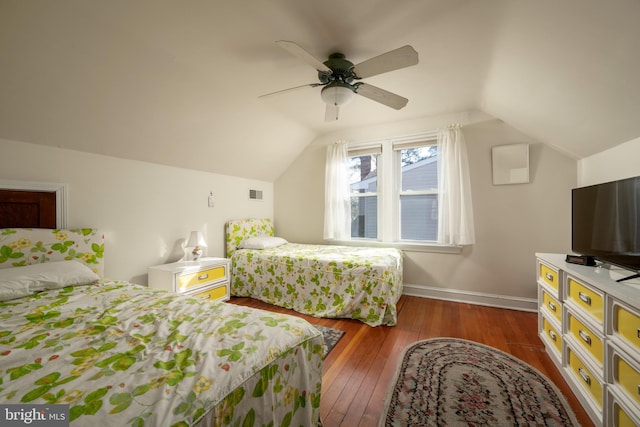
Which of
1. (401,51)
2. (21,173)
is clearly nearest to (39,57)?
(21,173)

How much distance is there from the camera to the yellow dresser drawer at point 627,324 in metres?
1.04

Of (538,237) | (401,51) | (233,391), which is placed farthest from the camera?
(538,237)

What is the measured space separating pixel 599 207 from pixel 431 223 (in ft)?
5.99

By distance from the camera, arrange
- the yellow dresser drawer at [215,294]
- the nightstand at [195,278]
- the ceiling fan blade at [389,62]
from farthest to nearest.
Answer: the yellow dresser drawer at [215,294] < the nightstand at [195,278] < the ceiling fan blade at [389,62]

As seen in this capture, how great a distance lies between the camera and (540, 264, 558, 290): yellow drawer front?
181cm

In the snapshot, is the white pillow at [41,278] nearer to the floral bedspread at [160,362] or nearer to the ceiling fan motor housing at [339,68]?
the floral bedspread at [160,362]

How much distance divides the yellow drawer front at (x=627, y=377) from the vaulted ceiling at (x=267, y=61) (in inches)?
55.5

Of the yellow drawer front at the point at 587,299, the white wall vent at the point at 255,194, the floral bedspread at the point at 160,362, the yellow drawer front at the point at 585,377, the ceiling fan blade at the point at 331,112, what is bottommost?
the yellow drawer front at the point at 585,377

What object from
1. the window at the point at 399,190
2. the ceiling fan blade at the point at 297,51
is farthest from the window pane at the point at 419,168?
the ceiling fan blade at the point at 297,51

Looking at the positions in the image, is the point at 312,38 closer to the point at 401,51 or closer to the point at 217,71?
the point at 401,51

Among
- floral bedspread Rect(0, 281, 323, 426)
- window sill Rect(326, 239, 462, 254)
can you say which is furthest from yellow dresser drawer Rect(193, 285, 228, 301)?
window sill Rect(326, 239, 462, 254)

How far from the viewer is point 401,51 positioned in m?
1.52

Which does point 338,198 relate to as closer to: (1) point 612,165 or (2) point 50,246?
(1) point 612,165

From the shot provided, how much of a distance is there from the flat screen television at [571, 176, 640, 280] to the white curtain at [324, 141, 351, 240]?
2.41m
